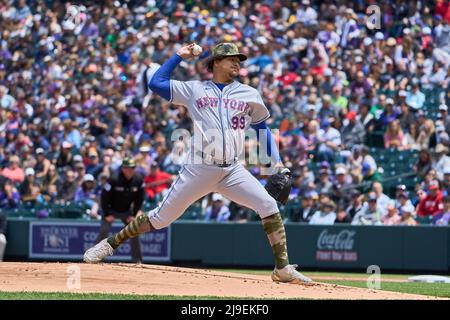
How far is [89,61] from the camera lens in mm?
23453

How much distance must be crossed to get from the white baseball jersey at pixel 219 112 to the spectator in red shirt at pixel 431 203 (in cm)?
750

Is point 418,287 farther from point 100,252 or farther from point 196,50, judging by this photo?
point 196,50

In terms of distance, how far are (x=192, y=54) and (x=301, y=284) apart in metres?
2.34

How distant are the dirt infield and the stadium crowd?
703cm

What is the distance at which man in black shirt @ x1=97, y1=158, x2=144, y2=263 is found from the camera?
15359 mm

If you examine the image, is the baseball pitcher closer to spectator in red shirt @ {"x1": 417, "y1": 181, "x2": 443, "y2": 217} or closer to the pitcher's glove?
the pitcher's glove

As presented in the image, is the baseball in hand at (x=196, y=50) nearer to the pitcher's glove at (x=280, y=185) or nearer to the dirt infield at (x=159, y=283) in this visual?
the pitcher's glove at (x=280, y=185)

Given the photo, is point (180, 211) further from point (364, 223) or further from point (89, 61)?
point (89, 61)

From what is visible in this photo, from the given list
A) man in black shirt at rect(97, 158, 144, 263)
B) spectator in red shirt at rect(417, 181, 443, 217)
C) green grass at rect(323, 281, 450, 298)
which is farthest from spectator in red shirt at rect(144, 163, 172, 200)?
green grass at rect(323, 281, 450, 298)

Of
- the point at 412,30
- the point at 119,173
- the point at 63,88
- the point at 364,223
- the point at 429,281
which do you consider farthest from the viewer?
the point at 63,88

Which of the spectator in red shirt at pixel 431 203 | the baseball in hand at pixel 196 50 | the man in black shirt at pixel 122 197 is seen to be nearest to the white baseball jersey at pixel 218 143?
the baseball in hand at pixel 196 50

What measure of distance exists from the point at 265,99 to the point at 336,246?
3863 millimetres

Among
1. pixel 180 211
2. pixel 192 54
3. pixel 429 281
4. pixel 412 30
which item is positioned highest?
pixel 412 30
